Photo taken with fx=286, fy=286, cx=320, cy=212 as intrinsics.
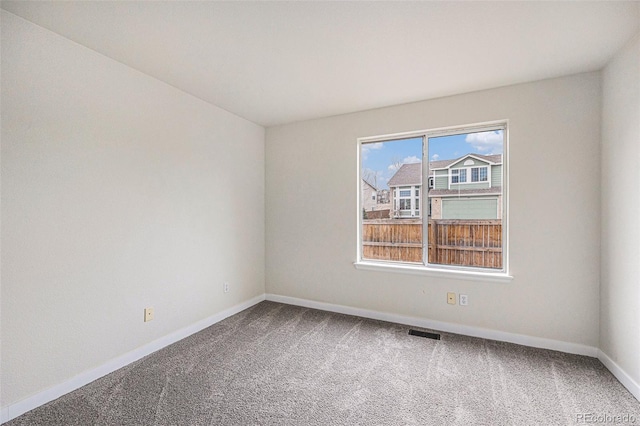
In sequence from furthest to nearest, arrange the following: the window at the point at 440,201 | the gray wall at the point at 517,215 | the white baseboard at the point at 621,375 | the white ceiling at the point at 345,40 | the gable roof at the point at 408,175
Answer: the gable roof at the point at 408,175 → the window at the point at 440,201 → the gray wall at the point at 517,215 → the white baseboard at the point at 621,375 → the white ceiling at the point at 345,40

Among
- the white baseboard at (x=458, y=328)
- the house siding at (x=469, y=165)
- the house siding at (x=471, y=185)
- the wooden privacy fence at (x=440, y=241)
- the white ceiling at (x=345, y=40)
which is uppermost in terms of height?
the white ceiling at (x=345, y=40)

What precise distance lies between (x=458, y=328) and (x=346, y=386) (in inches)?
57.4

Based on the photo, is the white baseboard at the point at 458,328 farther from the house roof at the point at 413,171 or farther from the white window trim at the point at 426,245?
the house roof at the point at 413,171

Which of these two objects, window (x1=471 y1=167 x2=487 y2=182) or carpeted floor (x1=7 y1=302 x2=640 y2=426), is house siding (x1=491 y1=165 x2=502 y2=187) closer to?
window (x1=471 y1=167 x2=487 y2=182)

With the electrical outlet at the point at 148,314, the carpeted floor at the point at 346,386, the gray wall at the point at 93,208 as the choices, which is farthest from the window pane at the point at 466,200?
the electrical outlet at the point at 148,314

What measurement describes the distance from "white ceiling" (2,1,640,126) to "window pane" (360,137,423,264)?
761 mm

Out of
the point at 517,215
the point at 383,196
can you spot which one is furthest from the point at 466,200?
the point at 383,196

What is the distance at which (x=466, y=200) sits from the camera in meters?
2.93

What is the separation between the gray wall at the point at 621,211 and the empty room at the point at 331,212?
0.02 meters

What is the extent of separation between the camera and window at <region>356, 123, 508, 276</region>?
Result: 2.82 metres

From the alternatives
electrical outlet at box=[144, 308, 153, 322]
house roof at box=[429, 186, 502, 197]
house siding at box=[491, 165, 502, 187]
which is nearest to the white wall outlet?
house roof at box=[429, 186, 502, 197]

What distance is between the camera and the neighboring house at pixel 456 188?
111 inches

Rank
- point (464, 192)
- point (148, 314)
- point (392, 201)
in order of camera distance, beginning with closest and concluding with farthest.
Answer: point (148, 314)
point (464, 192)
point (392, 201)

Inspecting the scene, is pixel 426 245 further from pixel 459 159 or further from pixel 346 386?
pixel 346 386
